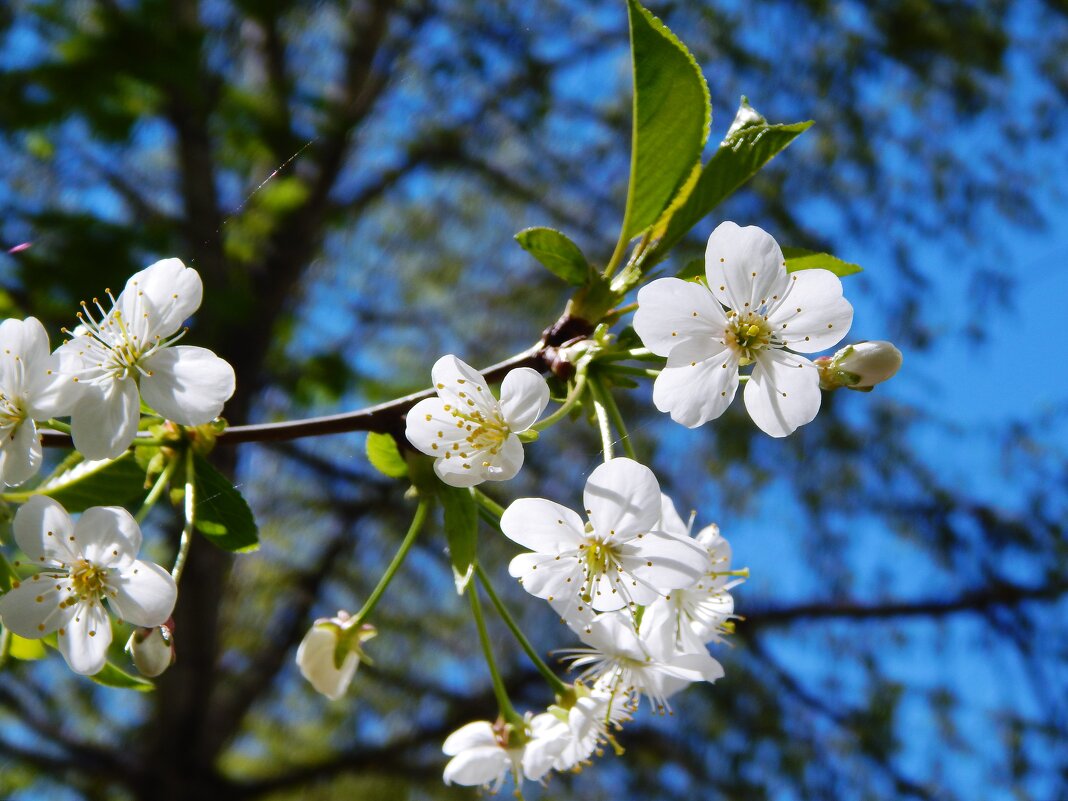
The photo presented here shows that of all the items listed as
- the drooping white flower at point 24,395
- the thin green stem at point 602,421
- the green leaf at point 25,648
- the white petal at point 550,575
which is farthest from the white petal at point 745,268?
the green leaf at point 25,648

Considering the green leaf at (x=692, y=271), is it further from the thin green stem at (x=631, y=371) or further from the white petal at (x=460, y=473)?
the white petal at (x=460, y=473)

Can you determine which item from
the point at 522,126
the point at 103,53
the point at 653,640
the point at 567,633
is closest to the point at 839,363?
the point at 653,640

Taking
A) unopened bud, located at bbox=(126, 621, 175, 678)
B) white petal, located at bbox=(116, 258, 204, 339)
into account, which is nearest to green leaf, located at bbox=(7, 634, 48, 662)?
unopened bud, located at bbox=(126, 621, 175, 678)

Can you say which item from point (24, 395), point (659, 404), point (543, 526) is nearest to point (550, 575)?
point (543, 526)

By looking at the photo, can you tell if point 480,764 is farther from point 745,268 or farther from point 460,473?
point 745,268

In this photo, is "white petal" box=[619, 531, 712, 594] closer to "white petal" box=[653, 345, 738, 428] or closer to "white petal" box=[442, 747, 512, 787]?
"white petal" box=[653, 345, 738, 428]

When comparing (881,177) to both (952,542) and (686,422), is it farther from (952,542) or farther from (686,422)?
(686,422)
